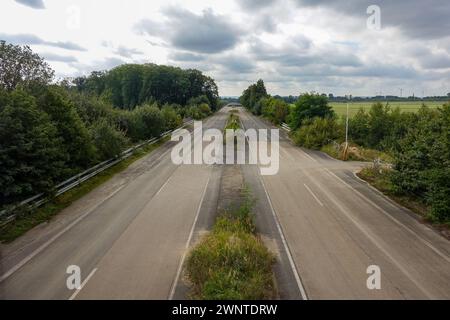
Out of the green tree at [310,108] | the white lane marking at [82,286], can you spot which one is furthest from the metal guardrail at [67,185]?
the green tree at [310,108]

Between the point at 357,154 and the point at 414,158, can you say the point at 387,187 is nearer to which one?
the point at 414,158

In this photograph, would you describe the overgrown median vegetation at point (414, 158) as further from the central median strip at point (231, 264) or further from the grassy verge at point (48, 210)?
the grassy verge at point (48, 210)

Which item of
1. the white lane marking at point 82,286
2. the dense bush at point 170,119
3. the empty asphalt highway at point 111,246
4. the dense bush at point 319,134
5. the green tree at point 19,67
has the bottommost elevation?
the white lane marking at point 82,286

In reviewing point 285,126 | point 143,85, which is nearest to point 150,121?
point 285,126

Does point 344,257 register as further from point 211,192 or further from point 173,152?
point 173,152

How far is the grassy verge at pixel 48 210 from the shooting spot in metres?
14.8

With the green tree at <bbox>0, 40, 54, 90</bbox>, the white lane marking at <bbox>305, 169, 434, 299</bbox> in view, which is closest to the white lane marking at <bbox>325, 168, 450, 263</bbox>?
the white lane marking at <bbox>305, 169, 434, 299</bbox>

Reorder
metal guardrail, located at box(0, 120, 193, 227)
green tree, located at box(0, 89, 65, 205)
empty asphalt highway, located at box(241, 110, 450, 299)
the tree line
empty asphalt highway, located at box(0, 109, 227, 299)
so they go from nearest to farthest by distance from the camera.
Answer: empty asphalt highway, located at box(0, 109, 227, 299), empty asphalt highway, located at box(241, 110, 450, 299), metal guardrail, located at box(0, 120, 193, 227), green tree, located at box(0, 89, 65, 205), the tree line

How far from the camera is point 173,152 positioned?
37.1 m

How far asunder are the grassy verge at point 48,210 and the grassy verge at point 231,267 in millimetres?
7589

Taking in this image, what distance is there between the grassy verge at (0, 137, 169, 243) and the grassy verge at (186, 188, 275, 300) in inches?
299

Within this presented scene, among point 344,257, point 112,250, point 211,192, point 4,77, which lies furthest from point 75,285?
point 4,77

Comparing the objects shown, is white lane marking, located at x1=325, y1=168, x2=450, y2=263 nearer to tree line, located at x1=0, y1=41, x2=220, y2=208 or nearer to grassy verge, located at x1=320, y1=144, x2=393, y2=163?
grassy verge, located at x1=320, y1=144, x2=393, y2=163

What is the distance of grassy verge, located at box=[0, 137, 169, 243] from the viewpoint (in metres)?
14.8
